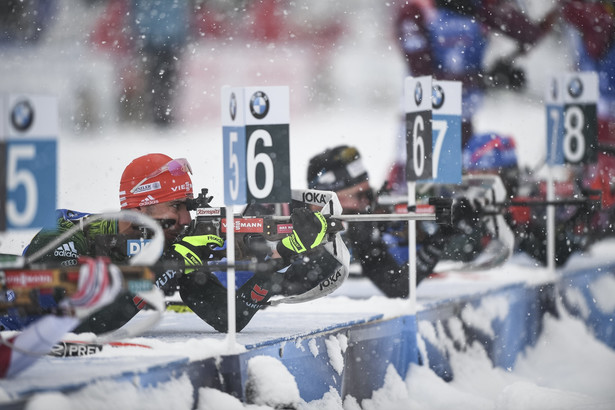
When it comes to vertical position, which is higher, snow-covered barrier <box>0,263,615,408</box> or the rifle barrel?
the rifle barrel

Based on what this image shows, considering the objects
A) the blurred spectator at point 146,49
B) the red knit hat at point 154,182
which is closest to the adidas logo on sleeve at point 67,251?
the red knit hat at point 154,182

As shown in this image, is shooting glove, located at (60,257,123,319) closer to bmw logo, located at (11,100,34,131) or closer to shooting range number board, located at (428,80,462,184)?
bmw logo, located at (11,100,34,131)

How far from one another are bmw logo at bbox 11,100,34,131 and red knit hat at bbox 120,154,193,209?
5.27 feet

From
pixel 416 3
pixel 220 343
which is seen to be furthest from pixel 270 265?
pixel 416 3

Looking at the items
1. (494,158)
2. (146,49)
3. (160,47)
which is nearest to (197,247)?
(494,158)

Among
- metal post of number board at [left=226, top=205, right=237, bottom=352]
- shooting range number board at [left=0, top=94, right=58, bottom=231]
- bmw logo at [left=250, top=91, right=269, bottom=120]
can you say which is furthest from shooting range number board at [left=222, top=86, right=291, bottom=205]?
shooting range number board at [left=0, top=94, right=58, bottom=231]

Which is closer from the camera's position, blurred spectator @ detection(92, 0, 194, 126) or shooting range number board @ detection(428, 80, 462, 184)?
shooting range number board @ detection(428, 80, 462, 184)

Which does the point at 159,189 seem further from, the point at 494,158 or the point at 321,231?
the point at 494,158

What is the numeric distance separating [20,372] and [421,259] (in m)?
4.29

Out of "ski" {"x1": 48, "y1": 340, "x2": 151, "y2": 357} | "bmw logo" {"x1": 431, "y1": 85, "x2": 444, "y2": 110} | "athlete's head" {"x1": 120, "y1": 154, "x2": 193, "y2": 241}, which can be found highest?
"bmw logo" {"x1": 431, "y1": 85, "x2": 444, "y2": 110}

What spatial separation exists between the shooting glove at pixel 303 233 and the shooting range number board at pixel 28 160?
1653mm

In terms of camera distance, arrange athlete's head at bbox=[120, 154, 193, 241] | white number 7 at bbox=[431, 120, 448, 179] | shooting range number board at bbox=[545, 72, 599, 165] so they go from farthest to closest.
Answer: shooting range number board at bbox=[545, 72, 599, 165] < white number 7 at bbox=[431, 120, 448, 179] < athlete's head at bbox=[120, 154, 193, 241]

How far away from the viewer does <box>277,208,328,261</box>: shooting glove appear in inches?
206

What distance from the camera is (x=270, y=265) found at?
4223mm
